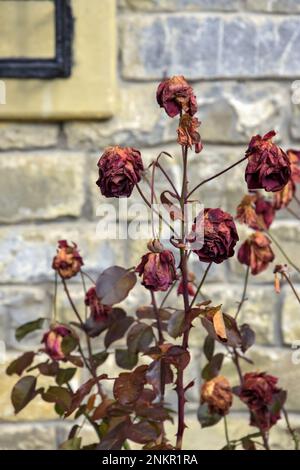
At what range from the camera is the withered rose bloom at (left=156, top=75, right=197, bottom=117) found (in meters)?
1.14

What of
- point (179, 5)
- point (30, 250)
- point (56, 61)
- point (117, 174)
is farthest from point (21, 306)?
point (117, 174)

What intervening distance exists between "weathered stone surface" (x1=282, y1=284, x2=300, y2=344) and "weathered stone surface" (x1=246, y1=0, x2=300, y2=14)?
730 mm

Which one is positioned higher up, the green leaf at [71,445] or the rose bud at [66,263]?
the rose bud at [66,263]

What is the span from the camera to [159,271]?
3.60ft

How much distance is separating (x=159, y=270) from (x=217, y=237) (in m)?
0.10

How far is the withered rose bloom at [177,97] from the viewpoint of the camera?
1.14m

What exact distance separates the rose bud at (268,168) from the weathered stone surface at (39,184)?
1145 millimetres

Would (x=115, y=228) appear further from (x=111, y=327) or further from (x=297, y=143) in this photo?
(x=111, y=327)

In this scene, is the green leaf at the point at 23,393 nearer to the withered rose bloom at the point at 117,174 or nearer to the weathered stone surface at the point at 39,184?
the withered rose bloom at the point at 117,174

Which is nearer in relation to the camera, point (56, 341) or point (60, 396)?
point (60, 396)

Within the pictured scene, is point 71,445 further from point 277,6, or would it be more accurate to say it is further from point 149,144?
point 277,6

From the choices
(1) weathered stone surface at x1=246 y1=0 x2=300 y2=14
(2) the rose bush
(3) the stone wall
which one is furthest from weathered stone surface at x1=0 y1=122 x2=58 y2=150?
(2) the rose bush

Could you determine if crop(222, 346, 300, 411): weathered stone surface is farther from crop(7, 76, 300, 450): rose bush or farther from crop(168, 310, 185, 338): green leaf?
crop(168, 310, 185, 338): green leaf

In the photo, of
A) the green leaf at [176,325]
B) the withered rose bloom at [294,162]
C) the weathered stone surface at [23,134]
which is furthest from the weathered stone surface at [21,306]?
the green leaf at [176,325]
